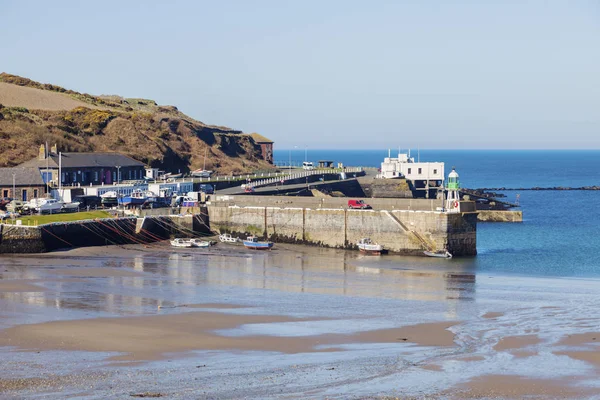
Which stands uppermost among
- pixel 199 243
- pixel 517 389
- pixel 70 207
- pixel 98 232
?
pixel 70 207

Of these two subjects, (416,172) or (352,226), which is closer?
(352,226)

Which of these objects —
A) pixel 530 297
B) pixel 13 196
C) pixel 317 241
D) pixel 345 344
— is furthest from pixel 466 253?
pixel 13 196

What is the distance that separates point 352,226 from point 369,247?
2.60 metres

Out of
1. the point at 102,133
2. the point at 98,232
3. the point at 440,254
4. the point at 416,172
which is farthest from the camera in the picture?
the point at 102,133

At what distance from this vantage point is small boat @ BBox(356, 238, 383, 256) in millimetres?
54781

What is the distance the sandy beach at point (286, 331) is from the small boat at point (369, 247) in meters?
5.06

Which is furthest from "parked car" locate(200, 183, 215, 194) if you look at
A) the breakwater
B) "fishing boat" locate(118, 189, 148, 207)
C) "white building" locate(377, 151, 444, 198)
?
"white building" locate(377, 151, 444, 198)

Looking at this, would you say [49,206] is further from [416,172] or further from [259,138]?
[259,138]

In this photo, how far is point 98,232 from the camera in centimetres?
5422

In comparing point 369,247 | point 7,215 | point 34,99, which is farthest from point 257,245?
point 34,99

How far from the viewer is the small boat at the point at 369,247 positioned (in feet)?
180

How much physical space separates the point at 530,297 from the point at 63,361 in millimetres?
22741

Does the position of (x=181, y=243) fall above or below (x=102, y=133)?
below

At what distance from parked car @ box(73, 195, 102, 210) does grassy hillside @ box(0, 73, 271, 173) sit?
2008 cm
